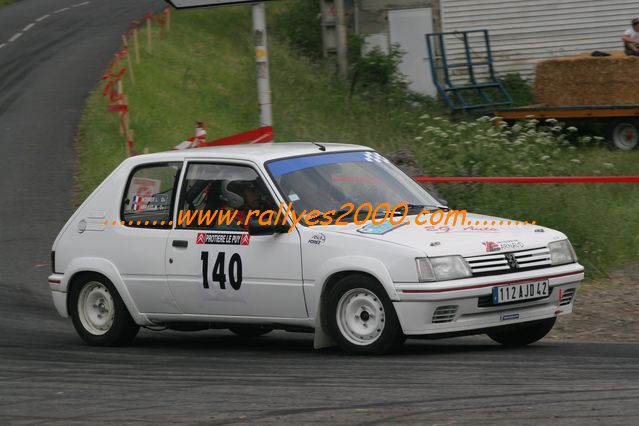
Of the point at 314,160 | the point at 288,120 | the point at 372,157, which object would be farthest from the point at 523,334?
the point at 288,120

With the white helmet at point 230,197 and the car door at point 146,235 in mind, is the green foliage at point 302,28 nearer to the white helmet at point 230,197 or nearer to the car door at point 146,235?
the car door at point 146,235

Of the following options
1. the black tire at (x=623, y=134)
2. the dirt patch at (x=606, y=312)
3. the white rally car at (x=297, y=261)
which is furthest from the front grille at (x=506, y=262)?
the black tire at (x=623, y=134)

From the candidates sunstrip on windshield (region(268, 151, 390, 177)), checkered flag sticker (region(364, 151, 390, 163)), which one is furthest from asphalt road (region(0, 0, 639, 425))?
checkered flag sticker (region(364, 151, 390, 163))

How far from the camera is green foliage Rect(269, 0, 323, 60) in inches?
1314

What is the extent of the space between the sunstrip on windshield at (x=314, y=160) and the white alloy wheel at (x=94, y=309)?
6.53 ft

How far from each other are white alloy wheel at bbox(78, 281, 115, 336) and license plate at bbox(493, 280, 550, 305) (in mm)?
3537

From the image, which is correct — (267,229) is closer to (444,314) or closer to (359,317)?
(359,317)

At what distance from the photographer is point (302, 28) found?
34125mm

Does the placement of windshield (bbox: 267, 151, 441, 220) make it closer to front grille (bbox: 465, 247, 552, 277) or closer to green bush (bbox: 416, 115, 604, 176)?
front grille (bbox: 465, 247, 552, 277)

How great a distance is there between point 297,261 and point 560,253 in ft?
6.37

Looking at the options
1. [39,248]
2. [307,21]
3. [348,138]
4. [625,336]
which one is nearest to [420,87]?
[307,21]

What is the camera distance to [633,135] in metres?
23.7

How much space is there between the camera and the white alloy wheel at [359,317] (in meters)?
8.40

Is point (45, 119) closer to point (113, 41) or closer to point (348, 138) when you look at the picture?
point (348, 138)
